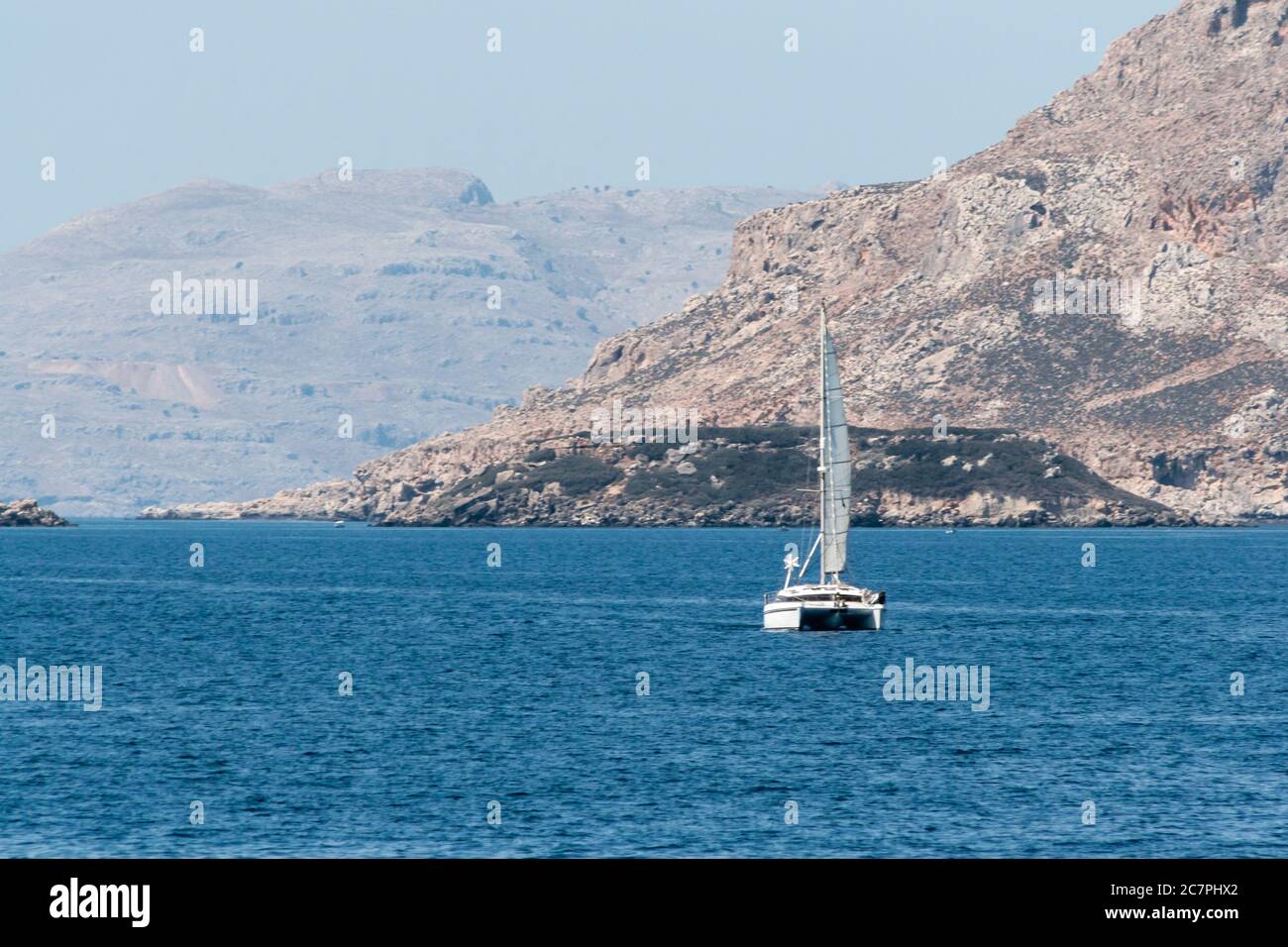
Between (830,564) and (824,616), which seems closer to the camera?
(824,616)

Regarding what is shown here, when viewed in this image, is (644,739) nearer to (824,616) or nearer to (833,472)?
(824,616)

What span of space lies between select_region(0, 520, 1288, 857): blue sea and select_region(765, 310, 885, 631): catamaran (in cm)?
266

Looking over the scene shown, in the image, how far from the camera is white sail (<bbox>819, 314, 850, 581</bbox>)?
12125 cm

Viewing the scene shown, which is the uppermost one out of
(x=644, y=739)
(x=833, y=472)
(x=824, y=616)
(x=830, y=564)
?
(x=833, y=472)

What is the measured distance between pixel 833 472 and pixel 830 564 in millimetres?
5909

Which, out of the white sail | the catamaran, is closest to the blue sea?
the catamaran

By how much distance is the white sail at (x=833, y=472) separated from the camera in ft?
398

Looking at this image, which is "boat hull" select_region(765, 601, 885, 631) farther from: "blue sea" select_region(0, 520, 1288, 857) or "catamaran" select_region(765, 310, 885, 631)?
"blue sea" select_region(0, 520, 1288, 857)

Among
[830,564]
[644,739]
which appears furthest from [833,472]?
[644,739]

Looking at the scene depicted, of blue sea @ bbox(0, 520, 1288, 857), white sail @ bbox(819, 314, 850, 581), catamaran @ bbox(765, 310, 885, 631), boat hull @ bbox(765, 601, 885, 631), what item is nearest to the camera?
blue sea @ bbox(0, 520, 1288, 857)

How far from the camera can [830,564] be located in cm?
12275

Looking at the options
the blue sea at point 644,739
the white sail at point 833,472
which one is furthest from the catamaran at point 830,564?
the blue sea at point 644,739
